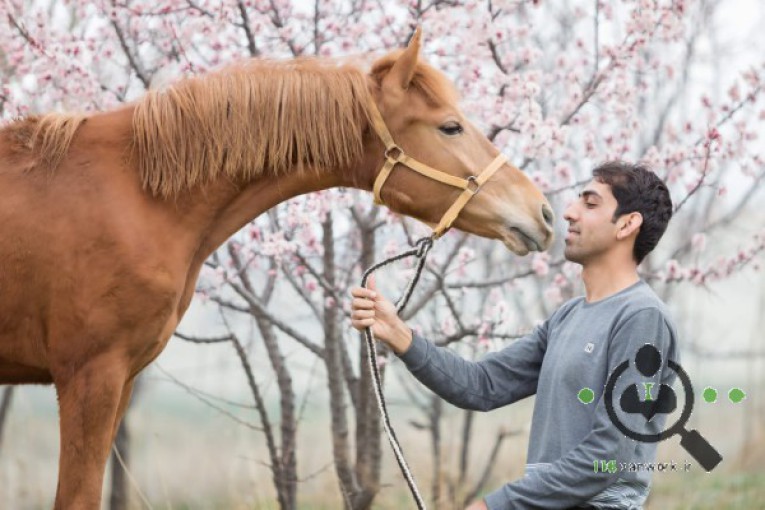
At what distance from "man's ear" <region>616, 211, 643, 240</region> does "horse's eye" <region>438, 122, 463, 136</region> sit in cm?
70

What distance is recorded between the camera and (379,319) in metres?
3.16

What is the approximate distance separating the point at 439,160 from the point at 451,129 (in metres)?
0.12

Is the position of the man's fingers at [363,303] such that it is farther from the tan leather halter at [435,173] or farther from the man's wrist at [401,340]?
the tan leather halter at [435,173]

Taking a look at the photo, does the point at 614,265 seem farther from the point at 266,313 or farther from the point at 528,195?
the point at 266,313

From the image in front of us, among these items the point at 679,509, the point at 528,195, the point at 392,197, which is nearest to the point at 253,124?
the point at 392,197

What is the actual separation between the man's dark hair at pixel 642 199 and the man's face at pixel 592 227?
0.03 metres

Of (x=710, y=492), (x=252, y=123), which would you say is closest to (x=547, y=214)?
(x=252, y=123)

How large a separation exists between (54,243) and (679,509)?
14.7ft

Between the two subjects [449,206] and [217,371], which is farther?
[217,371]

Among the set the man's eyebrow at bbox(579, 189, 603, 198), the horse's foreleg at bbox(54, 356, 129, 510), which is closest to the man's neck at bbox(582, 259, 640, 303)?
the man's eyebrow at bbox(579, 189, 603, 198)

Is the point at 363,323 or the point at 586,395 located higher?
the point at 363,323

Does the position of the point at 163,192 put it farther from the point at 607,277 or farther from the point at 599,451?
the point at 599,451

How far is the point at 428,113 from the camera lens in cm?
346

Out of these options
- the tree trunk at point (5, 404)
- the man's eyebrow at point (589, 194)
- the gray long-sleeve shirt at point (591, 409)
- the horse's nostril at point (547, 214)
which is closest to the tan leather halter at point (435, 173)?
the horse's nostril at point (547, 214)
